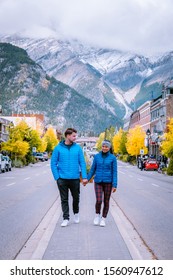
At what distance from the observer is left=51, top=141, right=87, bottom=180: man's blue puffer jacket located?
11234 millimetres

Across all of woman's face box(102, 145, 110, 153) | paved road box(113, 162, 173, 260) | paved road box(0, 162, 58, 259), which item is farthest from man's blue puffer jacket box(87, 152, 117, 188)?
paved road box(0, 162, 58, 259)

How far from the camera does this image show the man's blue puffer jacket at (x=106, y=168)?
11.7 meters

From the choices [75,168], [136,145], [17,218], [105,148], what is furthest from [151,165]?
[75,168]

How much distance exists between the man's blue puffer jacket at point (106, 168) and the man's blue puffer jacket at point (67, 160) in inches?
20.9

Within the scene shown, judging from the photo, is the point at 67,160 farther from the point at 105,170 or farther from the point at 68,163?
the point at 105,170

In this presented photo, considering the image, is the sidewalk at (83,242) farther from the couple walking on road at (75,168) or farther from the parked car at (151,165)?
the parked car at (151,165)

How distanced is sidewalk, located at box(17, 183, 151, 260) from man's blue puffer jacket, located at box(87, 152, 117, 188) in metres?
1.08

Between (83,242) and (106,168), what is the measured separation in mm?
2494

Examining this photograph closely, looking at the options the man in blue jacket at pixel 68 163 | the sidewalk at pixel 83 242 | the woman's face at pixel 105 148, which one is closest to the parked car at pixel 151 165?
the sidewalk at pixel 83 242

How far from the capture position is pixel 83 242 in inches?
378
